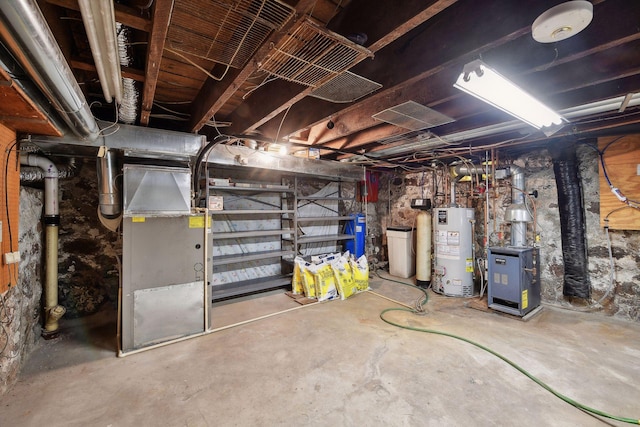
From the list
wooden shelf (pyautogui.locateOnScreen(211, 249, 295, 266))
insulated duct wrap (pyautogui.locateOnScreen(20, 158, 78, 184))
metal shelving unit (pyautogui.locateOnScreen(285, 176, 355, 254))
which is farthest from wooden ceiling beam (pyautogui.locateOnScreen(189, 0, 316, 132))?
metal shelving unit (pyautogui.locateOnScreen(285, 176, 355, 254))

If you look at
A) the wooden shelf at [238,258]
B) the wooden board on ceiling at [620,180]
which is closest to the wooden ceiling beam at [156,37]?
the wooden shelf at [238,258]

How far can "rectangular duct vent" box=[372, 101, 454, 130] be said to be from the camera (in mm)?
2271

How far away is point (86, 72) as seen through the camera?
2.09 m

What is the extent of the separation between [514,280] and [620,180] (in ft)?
5.45

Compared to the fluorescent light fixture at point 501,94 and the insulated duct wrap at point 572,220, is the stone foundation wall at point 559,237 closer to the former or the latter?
the insulated duct wrap at point 572,220

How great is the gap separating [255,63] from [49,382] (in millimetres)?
2812

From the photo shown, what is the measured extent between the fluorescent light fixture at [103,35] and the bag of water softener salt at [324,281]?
9.87ft

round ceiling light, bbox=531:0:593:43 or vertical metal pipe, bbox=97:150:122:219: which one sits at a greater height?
round ceiling light, bbox=531:0:593:43

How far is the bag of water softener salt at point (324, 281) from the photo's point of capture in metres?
3.80

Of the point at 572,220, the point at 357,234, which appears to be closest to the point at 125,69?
the point at 357,234

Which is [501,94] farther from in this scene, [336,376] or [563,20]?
[336,376]

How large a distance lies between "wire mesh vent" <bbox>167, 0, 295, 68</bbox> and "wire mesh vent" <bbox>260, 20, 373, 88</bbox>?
0.29 ft

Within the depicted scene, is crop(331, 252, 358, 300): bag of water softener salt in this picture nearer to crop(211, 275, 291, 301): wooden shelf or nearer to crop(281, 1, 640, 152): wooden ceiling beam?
crop(211, 275, 291, 301): wooden shelf

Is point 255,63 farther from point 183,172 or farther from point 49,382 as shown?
point 49,382
